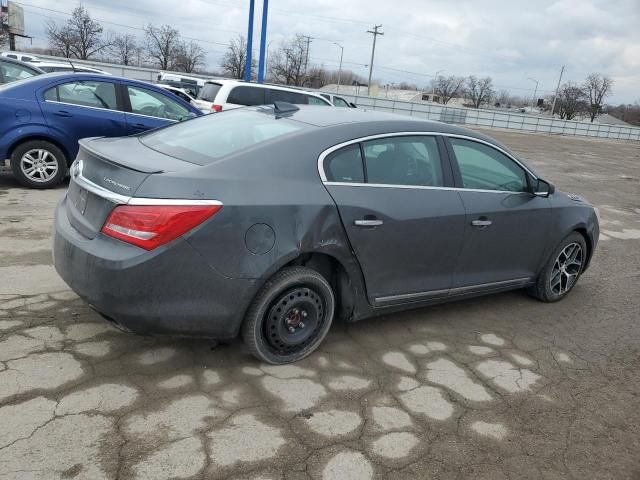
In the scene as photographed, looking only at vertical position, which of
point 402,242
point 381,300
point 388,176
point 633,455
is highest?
point 388,176

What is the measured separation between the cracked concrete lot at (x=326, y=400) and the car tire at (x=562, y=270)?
43 centimetres

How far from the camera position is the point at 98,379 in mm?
2971

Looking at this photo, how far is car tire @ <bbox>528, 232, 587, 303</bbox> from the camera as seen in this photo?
4738 millimetres

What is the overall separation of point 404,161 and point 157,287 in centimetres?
184

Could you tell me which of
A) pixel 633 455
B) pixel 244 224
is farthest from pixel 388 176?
pixel 633 455

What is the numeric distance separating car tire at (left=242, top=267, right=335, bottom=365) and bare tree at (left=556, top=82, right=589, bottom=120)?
91474 mm

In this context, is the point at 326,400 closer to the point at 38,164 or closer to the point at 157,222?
the point at 157,222

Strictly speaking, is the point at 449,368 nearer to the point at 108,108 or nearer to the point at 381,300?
the point at 381,300

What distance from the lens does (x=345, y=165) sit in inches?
132

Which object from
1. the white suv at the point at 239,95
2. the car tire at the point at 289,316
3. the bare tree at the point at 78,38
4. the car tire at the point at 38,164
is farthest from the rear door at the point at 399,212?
the bare tree at the point at 78,38

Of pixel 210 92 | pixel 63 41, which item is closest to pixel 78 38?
pixel 63 41

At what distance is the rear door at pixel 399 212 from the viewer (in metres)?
3.31

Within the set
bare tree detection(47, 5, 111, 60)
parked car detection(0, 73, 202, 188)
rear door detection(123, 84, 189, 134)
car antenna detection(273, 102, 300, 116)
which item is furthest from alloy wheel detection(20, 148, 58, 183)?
bare tree detection(47, 5, 111, 60)

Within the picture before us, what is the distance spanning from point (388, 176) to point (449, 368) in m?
1.33
